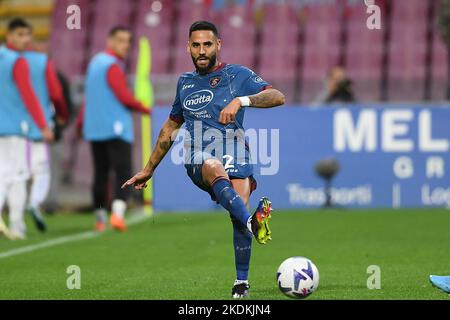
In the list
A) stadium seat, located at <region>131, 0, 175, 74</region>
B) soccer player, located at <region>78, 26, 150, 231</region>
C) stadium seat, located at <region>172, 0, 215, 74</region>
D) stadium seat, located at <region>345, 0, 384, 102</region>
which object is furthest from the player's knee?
stadium seat, located at <region>131, 0, 175, 74</region>

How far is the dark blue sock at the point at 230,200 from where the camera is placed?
263 inches

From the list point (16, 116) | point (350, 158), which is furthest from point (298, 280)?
point (350, 158)

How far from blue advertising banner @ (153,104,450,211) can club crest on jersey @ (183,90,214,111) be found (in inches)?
296

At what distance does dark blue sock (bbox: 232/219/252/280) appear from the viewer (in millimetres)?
6914

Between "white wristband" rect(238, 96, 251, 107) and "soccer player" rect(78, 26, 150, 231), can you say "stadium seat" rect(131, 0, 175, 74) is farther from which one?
"white wristband" rect(238, 96, 251, 107)

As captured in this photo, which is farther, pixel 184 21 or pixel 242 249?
pixel 184 21

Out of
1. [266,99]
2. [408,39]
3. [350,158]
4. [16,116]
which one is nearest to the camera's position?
[266,99]

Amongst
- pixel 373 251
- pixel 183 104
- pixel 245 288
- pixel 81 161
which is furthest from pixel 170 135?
pixel 81 161

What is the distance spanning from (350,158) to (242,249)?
8.25 m

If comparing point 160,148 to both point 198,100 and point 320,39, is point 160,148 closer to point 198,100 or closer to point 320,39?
point 198,100

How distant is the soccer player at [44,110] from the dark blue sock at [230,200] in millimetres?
5493

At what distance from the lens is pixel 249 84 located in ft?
23.1
